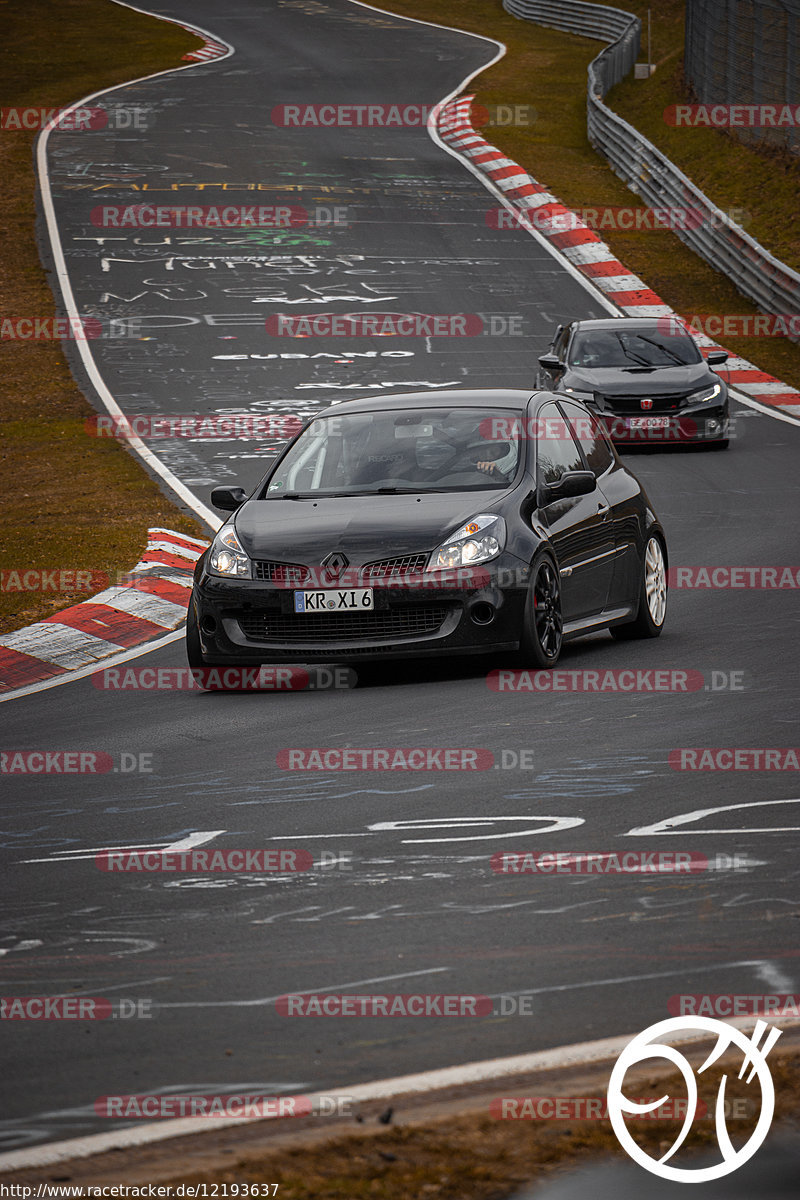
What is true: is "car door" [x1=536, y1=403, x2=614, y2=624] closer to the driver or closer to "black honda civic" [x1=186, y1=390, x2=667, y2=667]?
"black honda civic" [x1=186, y1=390, x2=667, y2=667]

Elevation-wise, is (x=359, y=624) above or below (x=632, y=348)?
below

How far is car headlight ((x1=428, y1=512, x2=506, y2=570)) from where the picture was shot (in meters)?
9.72

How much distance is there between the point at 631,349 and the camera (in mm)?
22625

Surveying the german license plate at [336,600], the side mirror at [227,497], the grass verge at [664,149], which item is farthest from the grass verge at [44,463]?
the grass verge at [664,149]

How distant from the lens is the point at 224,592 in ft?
32.7

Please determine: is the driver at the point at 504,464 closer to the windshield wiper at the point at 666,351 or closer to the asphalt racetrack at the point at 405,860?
the asphalt racetrack at the point at 405,860

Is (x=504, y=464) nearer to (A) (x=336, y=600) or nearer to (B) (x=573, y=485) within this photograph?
(B) (x=573, y=485)

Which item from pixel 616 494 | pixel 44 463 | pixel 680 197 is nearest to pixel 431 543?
pixel 616 494

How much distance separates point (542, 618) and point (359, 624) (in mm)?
1077

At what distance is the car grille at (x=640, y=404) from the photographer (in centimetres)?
2136

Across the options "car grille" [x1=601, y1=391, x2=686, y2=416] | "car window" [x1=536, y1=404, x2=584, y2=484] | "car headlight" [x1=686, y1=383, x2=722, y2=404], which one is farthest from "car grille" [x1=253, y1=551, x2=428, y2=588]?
"car headlight" [x1=686, y1=383, x2=722, y2=404]

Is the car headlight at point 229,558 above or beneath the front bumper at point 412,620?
above

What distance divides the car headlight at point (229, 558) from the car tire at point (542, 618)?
5.16ft

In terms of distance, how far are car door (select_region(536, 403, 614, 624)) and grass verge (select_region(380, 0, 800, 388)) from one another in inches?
618
